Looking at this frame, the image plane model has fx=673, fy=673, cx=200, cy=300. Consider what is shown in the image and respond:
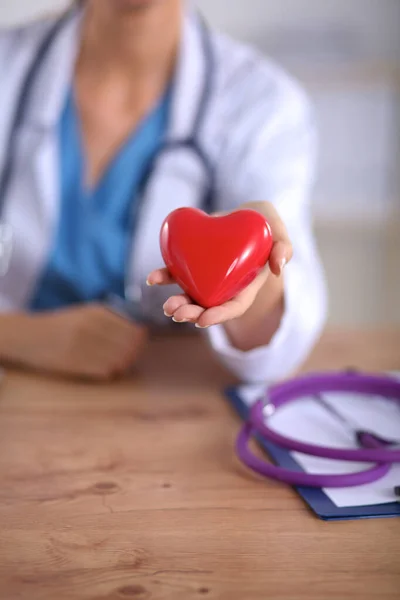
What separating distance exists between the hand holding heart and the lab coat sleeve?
0.17 metres

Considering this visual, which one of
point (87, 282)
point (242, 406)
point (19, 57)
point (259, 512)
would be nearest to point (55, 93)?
point (19, 57)

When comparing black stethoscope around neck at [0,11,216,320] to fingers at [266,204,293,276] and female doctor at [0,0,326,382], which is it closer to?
female doctor at [0,0,326,382]

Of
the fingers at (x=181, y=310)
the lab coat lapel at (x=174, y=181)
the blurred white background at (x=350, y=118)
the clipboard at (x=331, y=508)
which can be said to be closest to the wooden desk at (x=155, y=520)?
the clipboard at (x=331, y=508)

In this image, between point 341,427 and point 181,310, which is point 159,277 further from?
point 341,427

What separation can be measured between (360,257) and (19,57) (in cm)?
109

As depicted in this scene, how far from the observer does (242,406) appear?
1.93 ft

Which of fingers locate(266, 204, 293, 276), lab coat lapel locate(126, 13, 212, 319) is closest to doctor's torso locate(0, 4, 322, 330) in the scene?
lab coat lapel locate(126, 13, 212, 319)

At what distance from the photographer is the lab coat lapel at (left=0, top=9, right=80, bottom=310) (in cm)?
→ 84

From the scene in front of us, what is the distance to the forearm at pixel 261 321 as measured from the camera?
21.9 inches

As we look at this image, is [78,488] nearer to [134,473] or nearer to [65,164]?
[134,473]

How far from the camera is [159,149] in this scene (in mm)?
839

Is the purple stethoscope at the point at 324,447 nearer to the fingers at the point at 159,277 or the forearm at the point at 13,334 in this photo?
the fingers at the point at 159,277

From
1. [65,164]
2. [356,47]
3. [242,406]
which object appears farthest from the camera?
[356,47]

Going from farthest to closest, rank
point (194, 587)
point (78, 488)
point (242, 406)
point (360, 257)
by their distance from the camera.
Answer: point (360, 257) < point (242, 406) < point (78, 488) < point (194, 587)
